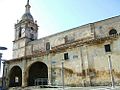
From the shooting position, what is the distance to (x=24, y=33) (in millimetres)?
43594

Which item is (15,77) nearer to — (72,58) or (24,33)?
(24,33)

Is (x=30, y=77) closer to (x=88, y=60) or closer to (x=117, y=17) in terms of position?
(x=88, y=60)

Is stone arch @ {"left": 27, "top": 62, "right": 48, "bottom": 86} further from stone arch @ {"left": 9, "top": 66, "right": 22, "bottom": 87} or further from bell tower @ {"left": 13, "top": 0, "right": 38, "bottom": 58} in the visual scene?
bell tower @ {"left": 13, "top": 0, "right": 38, "bottom": 58}

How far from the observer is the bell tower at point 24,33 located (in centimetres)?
4269

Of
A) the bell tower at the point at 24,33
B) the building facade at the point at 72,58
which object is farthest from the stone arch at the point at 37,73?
the bell tower at the point at 24,33

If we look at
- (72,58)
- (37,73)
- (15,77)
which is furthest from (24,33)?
(72,58)

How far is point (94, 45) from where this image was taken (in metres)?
22.6

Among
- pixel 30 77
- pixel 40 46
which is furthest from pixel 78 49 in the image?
pixel 40 46

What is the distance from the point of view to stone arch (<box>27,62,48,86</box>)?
29.6 meters

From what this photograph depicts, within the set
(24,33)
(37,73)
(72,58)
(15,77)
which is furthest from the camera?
(24,33)

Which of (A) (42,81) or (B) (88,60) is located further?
(A) (42,81)

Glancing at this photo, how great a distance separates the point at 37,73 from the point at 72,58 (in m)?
10.4

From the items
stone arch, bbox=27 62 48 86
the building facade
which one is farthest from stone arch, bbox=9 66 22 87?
stone arch, bbox=27 62 48 86

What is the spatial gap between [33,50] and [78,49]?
59.9ft
